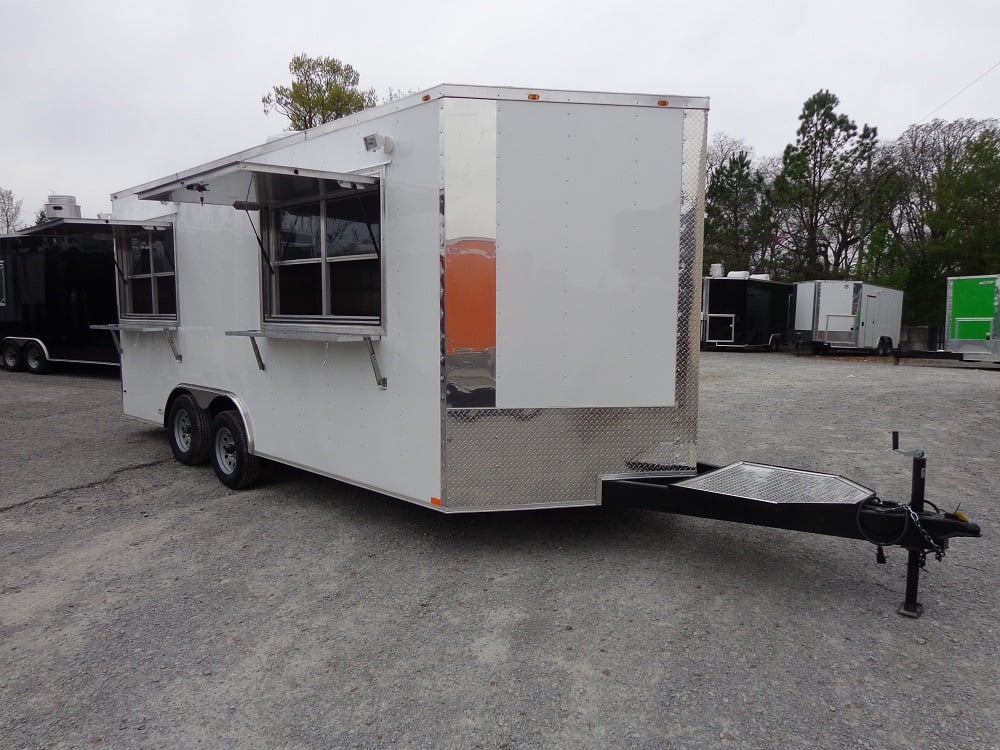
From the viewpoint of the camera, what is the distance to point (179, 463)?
6.62 metres

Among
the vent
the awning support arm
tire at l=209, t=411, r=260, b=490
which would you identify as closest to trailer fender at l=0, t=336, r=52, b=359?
the vent

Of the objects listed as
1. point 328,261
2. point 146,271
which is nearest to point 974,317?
point 328,261

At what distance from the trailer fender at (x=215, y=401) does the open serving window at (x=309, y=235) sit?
0.82 metres

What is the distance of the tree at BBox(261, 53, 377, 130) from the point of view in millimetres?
26406

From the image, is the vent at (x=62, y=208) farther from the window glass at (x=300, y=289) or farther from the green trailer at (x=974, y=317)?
the green trailer at (x=974, y=317)

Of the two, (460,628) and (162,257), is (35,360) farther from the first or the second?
(460,628)

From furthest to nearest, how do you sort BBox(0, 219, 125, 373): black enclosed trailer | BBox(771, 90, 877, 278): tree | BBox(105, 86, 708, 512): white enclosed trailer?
BBox(771, 90, 877, 278): tree
BBox(0, 219, 125, 373): black enclosed trailer
BBox(105, 86, 708, 512): white enclosed trailer

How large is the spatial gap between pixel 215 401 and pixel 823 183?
32341 mm

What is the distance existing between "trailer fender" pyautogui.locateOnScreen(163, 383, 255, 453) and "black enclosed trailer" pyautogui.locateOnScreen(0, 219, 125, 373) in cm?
761

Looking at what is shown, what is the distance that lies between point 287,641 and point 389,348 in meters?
1.83

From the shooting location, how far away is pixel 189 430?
20.9 feet

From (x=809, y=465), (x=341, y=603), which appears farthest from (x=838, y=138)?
(x=341, y=603)

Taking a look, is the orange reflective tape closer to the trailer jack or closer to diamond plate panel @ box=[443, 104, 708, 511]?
diamond plate panel @ box=[443, 104, 708, 511]

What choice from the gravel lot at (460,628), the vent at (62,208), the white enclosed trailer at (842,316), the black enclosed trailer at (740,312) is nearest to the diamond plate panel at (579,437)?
the gravel lot at (460,628)
